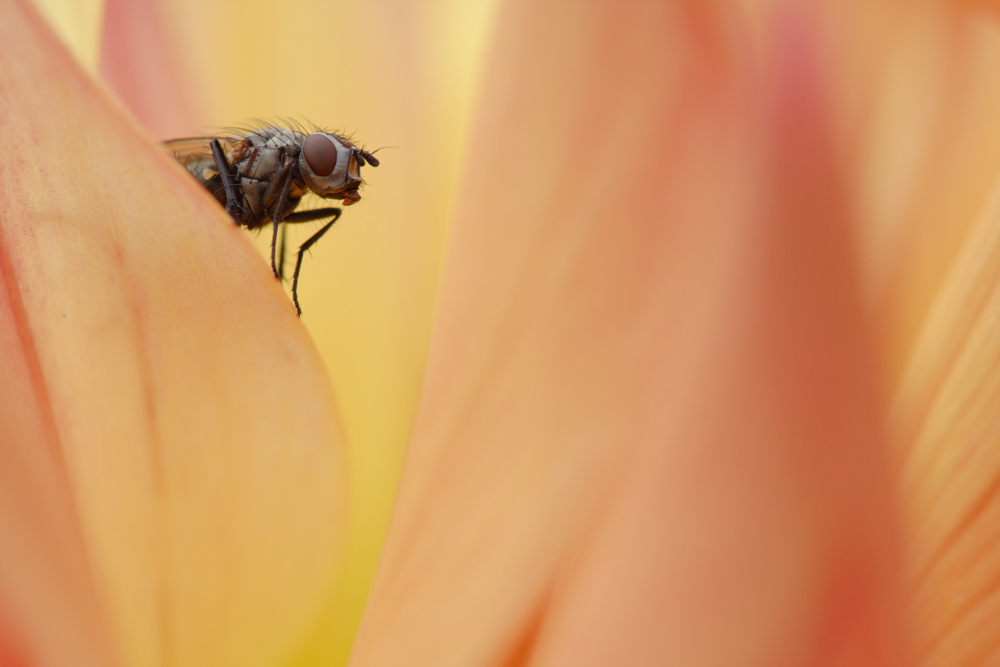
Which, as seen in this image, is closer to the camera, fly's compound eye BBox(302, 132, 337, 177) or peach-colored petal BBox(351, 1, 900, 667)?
peach-colored petal BBox(351, 1, 900, 667)

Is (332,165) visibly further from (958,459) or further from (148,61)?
(958,459)

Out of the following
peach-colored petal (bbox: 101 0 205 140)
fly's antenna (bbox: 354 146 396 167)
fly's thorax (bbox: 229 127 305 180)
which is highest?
peach-colored petal (bbox: 101 0 205 140)

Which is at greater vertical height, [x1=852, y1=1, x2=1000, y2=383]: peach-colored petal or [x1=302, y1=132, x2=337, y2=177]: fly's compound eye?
[x1=852, y1=1, x2=1000, y2=383]: peach-colored petal

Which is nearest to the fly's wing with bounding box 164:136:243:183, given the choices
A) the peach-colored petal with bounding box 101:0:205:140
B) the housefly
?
the housefly

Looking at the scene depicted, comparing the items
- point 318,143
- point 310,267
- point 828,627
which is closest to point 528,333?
point 828,627

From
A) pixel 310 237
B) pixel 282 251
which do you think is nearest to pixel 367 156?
pixel 310 237

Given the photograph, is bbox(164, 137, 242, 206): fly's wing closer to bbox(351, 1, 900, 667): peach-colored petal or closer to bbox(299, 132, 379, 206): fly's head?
bbox(299, 132, 379, 206): fly's head

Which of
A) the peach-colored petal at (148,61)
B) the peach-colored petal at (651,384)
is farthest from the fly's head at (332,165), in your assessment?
the peach-colored petal at (651,384)

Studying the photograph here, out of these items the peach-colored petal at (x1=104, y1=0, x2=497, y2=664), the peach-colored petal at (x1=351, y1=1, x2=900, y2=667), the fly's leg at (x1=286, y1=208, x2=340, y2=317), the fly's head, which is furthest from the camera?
the fly's head
